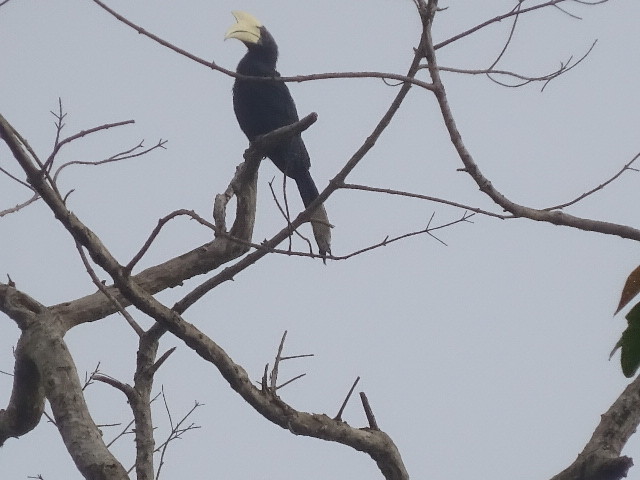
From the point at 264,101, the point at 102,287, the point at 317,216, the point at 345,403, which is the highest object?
the point at 264,101

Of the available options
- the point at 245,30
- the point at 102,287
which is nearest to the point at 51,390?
the point at 102,287

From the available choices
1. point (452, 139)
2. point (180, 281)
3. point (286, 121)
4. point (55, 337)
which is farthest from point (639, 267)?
point (286, 121)

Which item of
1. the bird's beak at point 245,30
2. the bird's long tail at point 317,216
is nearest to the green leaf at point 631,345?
the bird's long tail at point 317,216

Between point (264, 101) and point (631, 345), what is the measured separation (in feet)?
13.9

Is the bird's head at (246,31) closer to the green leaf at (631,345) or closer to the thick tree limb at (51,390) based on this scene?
the thick tree limb at (51,390)

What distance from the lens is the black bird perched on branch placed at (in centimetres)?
512

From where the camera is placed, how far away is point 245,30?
566 centimetres

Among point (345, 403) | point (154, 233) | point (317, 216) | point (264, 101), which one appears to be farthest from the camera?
point (264, 101)

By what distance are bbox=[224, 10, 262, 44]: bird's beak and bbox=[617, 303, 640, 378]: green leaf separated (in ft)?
14.5

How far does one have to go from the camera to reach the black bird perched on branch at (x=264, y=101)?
16.8 ft

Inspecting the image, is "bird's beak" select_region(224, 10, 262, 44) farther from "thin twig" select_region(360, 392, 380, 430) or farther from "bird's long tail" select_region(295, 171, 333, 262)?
"thin twig" select_region(360, 392, 380, 430)

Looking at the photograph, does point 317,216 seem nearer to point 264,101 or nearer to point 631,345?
point 264,101

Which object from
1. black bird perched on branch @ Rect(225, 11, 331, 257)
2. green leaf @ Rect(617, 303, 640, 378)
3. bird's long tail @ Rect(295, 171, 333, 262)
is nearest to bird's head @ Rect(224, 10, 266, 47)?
black bird perched on branch @ Rect(225, 11, 331, 257)

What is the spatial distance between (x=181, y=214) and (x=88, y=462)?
2.06 ft
